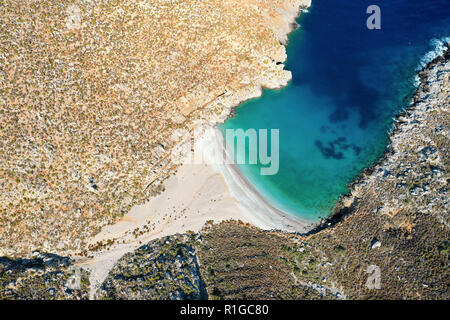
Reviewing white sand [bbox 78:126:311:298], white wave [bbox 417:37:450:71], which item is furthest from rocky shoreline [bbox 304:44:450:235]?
white sand [bbox 78:126:311:298]

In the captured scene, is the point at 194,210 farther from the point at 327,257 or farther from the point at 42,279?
the point at 42,279

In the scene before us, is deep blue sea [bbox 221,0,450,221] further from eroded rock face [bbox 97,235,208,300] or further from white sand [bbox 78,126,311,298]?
eroded rock face [bbox 97,235,208,300]

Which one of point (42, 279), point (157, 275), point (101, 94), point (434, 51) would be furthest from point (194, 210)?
point (434, 51)

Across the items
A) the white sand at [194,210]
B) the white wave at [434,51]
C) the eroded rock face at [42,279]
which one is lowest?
the eroded rock face at [42,279]

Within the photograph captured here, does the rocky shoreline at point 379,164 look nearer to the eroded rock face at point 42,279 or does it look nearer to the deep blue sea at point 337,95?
the deep blue sea at point 337,95

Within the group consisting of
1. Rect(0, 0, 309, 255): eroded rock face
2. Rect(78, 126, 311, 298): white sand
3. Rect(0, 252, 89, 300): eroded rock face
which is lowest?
Rect(0, 252, 89, 300): eroded rock face

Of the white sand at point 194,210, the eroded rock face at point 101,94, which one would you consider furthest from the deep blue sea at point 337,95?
the eroded rock face at point 101,94
